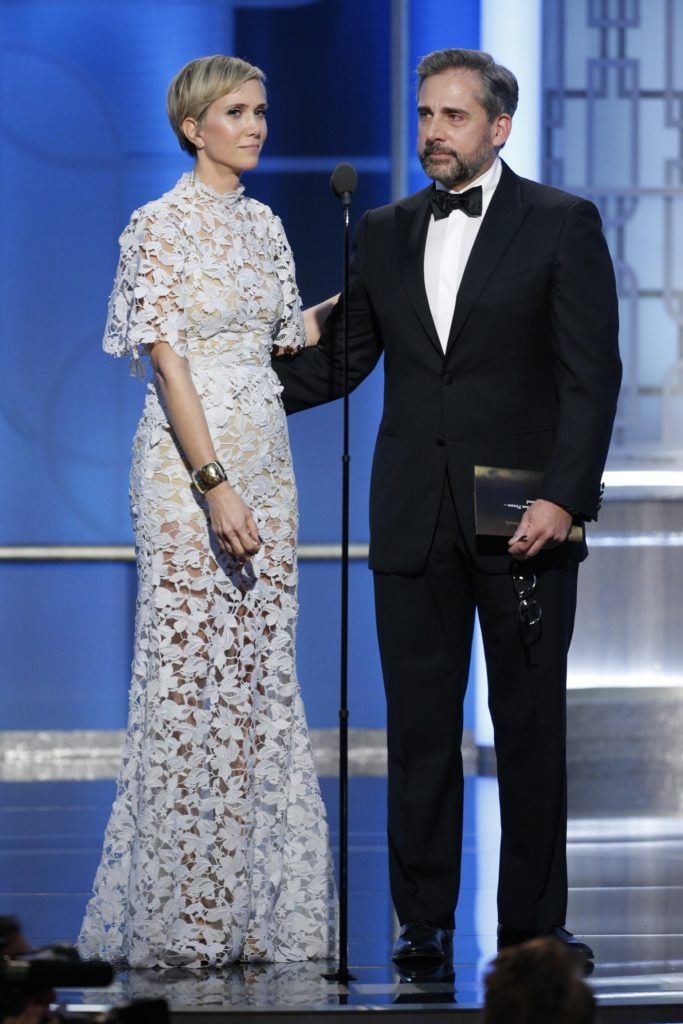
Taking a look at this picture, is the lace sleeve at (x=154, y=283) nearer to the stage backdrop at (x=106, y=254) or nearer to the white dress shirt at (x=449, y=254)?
the white dress shirt at (x=449, y=254)

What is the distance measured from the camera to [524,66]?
5.68m

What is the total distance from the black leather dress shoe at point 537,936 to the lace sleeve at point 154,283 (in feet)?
4.03

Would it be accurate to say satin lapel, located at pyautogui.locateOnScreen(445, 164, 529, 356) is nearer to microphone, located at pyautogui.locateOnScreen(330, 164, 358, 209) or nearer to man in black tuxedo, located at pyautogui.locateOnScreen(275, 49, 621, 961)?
man in black tuxedo, located at pyautogui.locateOnScreen(275, 49, 621, 961)

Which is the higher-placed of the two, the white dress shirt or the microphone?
the microphone

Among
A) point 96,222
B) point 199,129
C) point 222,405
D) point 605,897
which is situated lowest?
point 605,897

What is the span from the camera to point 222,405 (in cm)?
298

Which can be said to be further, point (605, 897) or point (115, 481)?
point (115, 481)

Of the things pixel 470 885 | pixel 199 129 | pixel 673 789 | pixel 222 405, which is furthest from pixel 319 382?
pixel 673 789

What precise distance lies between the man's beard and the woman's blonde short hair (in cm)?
34

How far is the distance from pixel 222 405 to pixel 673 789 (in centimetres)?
316

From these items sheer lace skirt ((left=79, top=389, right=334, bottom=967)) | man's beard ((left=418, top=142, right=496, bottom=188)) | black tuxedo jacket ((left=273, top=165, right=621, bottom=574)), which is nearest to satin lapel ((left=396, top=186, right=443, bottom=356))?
black tuxedo jacket ((left=273, top=165, right=621, bottom=574))

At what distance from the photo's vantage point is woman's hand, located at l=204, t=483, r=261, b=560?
2.87 meters

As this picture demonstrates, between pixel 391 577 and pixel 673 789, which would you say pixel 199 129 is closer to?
pixel 391 577

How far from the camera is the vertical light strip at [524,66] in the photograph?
223 inches
